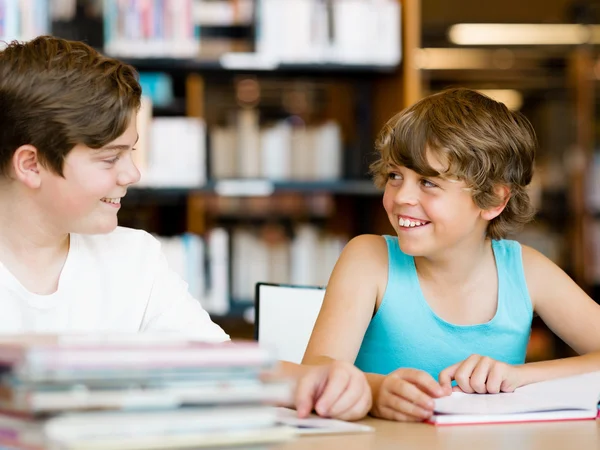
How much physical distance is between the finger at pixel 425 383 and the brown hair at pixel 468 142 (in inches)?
20.1

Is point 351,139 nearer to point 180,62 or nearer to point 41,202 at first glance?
point 180,62

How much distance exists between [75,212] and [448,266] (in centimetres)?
73

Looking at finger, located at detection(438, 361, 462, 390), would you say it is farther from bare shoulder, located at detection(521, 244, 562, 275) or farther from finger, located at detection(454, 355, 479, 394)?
bare shoulder, located at detection(521, 244, 562, 275)

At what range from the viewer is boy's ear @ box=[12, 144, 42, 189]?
142 centimetres

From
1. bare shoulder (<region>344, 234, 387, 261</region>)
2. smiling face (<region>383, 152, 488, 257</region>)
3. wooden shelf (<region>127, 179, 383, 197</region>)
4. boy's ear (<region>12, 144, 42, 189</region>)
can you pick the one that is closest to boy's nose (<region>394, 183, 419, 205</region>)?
smiling face (<region>383, 152, 488, 257</region>)

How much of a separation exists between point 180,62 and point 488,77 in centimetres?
409

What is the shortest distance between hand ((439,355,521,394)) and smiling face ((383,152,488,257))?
36 centimetres

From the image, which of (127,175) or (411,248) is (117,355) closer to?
(127,175)

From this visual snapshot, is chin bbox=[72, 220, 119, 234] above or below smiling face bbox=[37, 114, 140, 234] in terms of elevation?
below

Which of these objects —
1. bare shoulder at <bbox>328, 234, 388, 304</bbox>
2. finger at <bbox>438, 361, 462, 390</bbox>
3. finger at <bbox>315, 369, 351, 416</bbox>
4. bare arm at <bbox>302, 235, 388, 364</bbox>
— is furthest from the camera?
bare shoulder at <bbox>328, 234, 388, 304</bbox>

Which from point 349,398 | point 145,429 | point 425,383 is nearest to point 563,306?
point 425,383

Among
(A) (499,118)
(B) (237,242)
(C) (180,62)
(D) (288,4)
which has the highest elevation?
(D) (288,4)

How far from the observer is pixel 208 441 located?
760 mm

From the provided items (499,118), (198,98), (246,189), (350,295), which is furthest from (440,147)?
(198,98)
